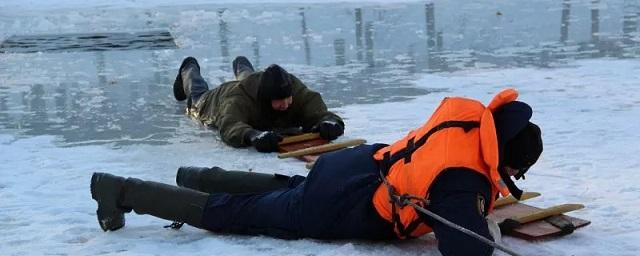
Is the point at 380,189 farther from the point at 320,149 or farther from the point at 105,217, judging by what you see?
the point at 320,149

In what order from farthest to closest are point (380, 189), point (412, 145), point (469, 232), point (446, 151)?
1. point (380, 189)
2. point (412, 145)
3. point (446, 151)
4. point (469, 232)

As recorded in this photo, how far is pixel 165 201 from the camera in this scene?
4293mm

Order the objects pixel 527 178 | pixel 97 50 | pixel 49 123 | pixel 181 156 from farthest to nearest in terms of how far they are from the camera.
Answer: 1. pixel 97 50
2. pixel 49 123
3. pixel 181 156
4. pixel 527 178

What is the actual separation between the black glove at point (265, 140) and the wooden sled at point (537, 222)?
2.18 metres

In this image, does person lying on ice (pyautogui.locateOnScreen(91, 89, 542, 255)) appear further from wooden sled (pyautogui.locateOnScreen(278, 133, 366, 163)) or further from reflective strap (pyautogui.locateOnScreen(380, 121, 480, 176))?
wooden sled (pyautogui.locateOnScreen(278, 133, 366, 163))

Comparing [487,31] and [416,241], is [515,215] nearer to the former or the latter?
[416,241]

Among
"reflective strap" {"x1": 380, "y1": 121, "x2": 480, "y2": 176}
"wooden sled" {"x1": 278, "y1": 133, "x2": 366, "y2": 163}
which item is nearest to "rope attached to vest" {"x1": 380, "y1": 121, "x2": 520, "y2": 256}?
"reflective strap" {"x1": 380, "y1": 121, "x2": 480, "y2": 176}

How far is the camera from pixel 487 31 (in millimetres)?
13938

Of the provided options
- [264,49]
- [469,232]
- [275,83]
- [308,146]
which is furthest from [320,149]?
[264,49]

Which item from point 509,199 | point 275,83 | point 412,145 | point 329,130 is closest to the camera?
point 412,145

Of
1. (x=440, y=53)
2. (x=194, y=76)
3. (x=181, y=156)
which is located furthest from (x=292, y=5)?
(x=181, y=156)

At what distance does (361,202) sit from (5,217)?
196 cm

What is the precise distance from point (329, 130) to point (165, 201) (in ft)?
7.96

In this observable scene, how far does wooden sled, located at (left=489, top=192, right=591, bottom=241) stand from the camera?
4.08m
